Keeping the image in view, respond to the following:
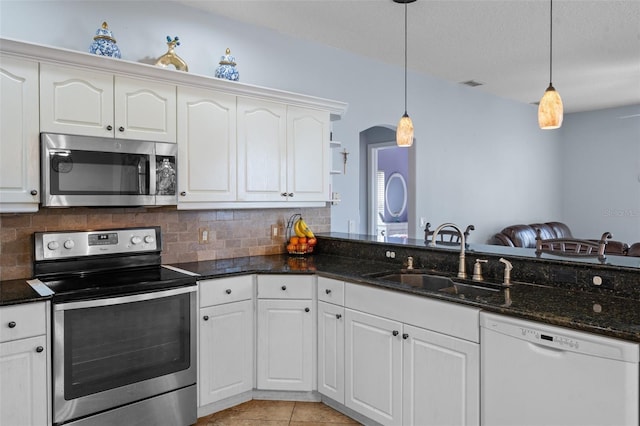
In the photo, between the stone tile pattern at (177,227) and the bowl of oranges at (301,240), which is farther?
the bowl of oranges at (301,240)

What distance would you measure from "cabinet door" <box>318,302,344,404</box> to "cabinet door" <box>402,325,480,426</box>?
522mm

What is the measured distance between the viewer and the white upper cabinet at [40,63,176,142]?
245cm

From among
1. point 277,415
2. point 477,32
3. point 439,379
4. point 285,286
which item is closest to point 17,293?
point 285,286

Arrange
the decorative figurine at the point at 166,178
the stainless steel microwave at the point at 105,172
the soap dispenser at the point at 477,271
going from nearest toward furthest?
the stainless steel microwave at the point at 105,172 < the soap dispenser at the point at 477,271 < the decorative figurine at the point at 166,178

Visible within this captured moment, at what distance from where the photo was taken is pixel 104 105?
A: 262 cm

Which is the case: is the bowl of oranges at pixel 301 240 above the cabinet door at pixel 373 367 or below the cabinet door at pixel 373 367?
above

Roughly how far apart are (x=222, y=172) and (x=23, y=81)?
1.26 m

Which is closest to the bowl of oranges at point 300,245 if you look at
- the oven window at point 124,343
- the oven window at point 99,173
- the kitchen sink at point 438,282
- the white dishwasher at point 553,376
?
the kitchen sink at point 438,282

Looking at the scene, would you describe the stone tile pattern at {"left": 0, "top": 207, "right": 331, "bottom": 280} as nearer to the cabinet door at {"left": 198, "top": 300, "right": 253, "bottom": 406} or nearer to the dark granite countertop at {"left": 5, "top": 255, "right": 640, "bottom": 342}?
the dark granite countertop at {"left": 5, "top": 255, "right": 640, "bottom": 342}

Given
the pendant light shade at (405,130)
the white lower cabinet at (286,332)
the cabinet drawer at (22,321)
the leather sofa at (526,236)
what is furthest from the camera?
the leather sofa at (526,236)

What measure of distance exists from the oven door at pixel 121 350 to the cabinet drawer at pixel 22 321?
0.07 m

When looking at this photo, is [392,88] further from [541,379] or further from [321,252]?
[541,379]

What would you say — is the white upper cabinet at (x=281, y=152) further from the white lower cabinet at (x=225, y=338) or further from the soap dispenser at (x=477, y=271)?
the soap dispenser at (x=477, y=271)

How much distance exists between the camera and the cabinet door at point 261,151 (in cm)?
326
